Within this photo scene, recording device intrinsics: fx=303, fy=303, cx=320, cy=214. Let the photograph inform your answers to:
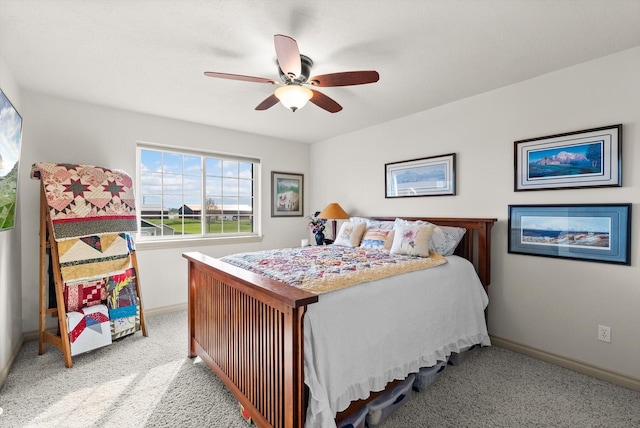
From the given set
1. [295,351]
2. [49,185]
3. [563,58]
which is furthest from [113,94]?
[563,58]

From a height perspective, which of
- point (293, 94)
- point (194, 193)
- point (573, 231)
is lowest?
point (573, 231)

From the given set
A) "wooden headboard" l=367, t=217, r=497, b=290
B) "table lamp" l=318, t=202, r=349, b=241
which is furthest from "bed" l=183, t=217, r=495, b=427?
"table lamp" l=318, t=202, r=349, b=241

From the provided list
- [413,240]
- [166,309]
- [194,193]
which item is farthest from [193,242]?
[413,240]

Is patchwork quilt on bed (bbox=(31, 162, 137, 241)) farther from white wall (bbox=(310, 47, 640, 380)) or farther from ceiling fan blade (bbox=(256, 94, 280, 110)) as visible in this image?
white wall (bbox=(310, 47, 640, 380))

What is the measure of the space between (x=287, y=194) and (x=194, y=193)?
1.39 meters

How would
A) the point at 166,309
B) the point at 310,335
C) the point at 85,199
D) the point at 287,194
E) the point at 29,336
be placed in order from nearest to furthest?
the point at 310,335 < the point at 85,199 < the point at 29,336 < the point at 166,309 < the point at 287,194

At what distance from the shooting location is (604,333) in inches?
89.3

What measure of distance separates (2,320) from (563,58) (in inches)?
180

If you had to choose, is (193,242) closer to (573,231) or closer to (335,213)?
(335,213)

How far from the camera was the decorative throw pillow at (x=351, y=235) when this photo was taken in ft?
11.1

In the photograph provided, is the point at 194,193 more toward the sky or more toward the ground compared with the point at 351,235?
more toward the sky

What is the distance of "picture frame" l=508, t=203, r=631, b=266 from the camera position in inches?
85.8

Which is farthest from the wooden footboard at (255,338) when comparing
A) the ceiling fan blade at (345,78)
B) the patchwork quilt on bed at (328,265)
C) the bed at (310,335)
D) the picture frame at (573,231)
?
the picture frame at (573,231)

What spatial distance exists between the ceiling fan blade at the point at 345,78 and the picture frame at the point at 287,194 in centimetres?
267
